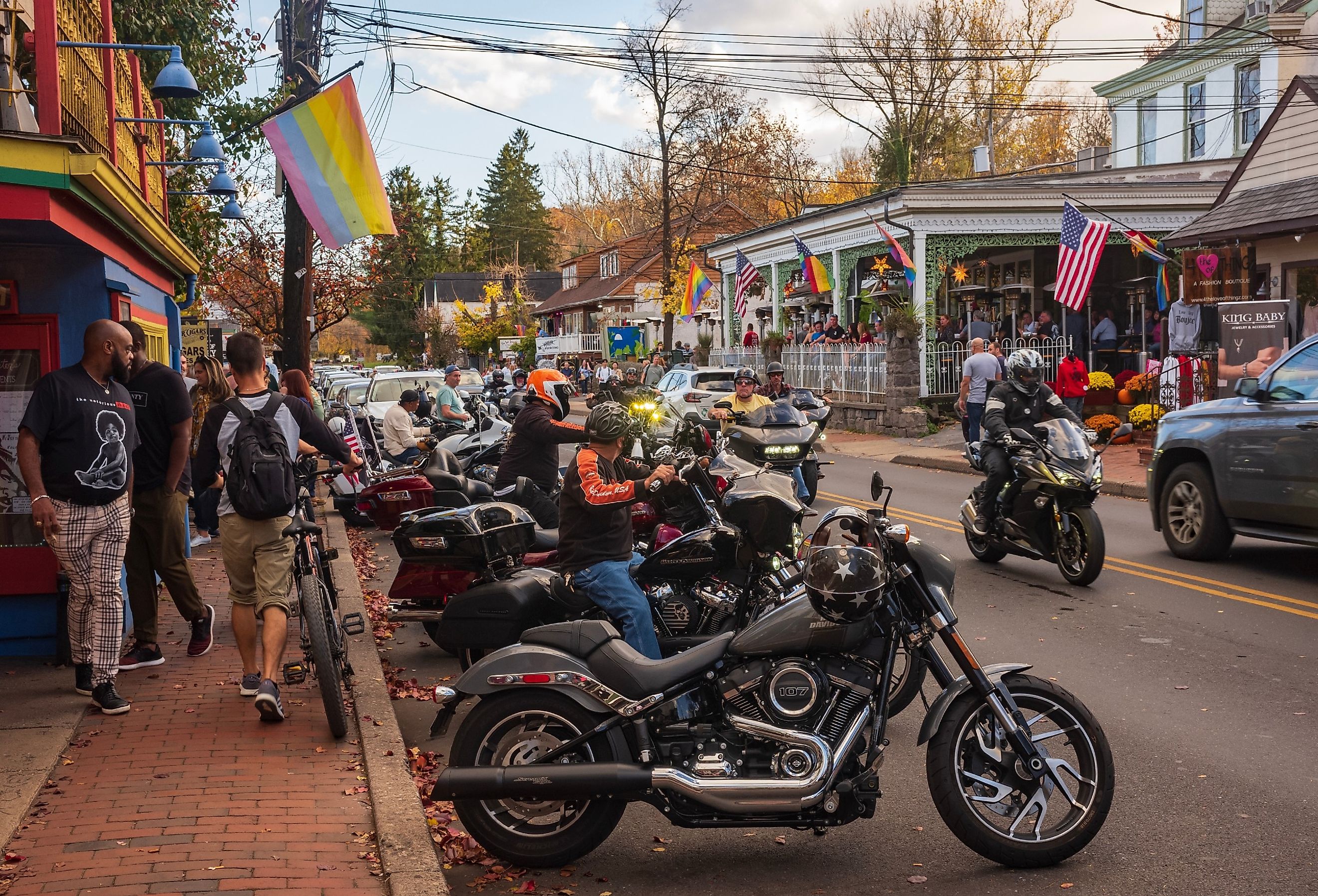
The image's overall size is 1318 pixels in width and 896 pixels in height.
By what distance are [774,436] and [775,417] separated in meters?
0.22

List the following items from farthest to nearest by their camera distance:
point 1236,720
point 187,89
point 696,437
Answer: point 187,89 < point 696,437 < point 1236,720

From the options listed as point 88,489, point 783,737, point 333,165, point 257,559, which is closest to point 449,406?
point 333,165

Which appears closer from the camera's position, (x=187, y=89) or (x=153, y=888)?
(x=153, y=888)

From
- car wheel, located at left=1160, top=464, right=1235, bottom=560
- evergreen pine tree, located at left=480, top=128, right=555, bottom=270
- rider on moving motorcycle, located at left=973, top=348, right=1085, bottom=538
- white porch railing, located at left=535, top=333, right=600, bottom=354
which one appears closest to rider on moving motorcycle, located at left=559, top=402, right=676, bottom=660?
rider on moving motorcycle, located at left=973, top=348, right=1085, bottom=538

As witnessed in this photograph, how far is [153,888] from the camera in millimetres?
4367

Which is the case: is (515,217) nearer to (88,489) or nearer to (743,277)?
(743,277)

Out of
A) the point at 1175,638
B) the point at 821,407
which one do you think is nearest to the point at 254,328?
the point at 821,407

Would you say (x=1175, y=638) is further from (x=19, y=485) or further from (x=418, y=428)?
(x=418, y=428)

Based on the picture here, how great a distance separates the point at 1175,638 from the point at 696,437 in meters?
3.58

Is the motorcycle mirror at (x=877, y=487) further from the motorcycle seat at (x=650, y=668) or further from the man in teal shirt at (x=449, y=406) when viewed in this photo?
the man in teal shirt at (x=449, y=406)

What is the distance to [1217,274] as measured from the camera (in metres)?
23.2

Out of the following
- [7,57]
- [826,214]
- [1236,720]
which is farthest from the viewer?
[826,214]

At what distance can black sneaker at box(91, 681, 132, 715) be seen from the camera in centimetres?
666

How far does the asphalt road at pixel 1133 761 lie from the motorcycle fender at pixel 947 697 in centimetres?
57
